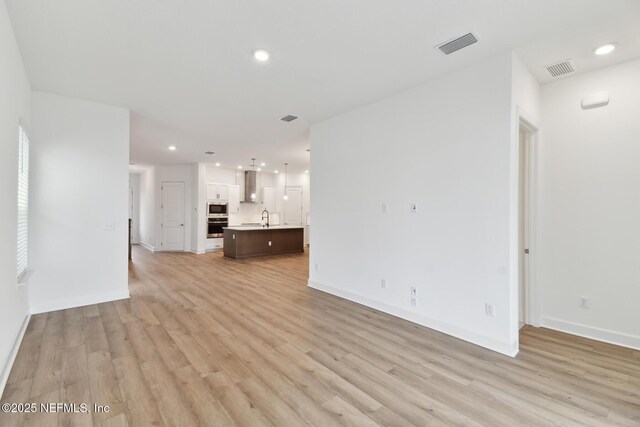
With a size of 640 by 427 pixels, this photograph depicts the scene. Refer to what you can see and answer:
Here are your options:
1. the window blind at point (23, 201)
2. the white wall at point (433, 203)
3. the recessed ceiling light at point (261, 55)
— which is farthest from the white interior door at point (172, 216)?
the recessed ceiling light at point (261, 55)

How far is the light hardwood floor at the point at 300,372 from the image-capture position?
1881 mm

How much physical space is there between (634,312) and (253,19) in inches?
177

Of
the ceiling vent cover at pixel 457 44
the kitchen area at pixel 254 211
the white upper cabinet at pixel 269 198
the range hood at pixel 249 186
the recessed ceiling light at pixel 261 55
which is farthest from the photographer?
the white upper cabinet at pixel 269 198

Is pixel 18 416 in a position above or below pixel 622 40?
below

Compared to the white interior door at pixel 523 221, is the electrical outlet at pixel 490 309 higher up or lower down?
lower down

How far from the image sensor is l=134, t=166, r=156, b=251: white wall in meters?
9.53

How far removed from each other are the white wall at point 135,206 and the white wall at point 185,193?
250 centimetres

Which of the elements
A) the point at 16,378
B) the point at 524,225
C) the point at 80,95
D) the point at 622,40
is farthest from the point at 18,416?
the point at 622,40

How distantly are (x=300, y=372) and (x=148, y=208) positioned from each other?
979 cm

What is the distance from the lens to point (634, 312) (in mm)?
2869

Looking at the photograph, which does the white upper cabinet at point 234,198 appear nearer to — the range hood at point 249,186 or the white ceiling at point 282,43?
the range hood at point 249,186

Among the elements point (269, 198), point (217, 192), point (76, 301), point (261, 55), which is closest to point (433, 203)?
point (261, 55)

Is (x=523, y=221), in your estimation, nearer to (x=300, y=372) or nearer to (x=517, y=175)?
(x=517, y=175)

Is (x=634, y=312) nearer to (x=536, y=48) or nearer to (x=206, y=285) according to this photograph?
(x=536, y=48)
